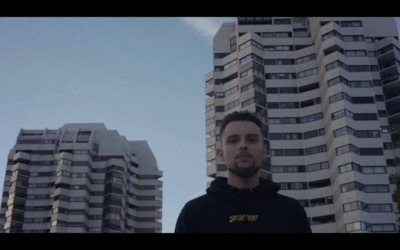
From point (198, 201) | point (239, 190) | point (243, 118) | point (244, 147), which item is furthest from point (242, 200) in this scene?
point (243, 118)

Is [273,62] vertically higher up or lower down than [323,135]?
higher up

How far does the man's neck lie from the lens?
16.9ft

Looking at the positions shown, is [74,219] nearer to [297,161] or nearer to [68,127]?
[68,127]

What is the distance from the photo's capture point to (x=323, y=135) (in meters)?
54.2

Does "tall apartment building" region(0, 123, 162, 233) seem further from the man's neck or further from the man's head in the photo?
the man's head

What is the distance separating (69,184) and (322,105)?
39533 mm

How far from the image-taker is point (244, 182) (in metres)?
5.16

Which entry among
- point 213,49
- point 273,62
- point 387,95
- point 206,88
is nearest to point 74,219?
point 206,88

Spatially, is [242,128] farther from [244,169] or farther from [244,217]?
[244,217]

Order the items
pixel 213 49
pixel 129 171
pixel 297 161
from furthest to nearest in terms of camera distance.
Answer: pixel 129 171, pixel 213 49, pixel 297 161

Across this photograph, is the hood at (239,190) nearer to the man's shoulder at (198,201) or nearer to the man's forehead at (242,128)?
the man's shoulder at (198,201)

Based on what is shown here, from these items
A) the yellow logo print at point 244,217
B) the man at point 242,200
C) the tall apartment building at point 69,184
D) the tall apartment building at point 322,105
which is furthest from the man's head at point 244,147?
the tall apartment building at point 69,184
